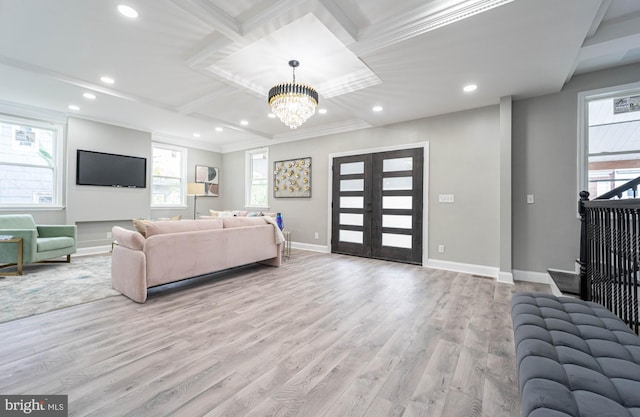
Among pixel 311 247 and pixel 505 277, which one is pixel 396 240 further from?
pixel 311 247

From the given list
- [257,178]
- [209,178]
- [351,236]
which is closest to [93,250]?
[209,178]

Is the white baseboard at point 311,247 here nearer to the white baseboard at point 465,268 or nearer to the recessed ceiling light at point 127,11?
the white baseboard at point 465,268

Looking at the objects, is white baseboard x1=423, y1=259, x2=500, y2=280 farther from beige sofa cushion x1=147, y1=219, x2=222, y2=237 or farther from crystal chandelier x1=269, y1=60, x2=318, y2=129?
beige sofa cushion x1=147, y1=219, x2=222, y2=237

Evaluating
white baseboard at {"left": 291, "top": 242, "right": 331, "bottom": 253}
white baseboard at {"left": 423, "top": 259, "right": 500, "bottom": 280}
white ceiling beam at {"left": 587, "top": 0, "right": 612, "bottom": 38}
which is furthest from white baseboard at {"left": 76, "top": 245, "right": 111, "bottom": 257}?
white ceiling beam at {"left": 587, "top": 0, "right": 612, "bottom": 38}

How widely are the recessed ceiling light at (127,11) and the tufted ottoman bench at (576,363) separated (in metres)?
3.61

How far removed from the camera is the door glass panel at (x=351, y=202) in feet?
17.2

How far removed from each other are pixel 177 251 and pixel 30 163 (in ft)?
13.7

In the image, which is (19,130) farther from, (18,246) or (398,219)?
(398,219)

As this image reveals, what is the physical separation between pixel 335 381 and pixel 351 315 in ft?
3.14

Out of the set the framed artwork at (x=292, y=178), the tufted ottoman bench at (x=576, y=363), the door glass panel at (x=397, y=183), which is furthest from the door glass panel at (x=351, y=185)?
the tufted ottoman bench at (x=576, y=363)

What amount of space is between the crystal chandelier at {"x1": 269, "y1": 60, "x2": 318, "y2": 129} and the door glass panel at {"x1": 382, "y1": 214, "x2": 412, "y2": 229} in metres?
2.54

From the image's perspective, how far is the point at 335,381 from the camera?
5.10 ft

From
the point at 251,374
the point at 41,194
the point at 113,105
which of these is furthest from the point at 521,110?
the point at 41,194

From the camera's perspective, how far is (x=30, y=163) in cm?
474
